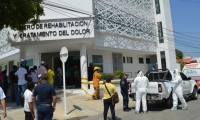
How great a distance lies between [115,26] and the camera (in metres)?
16.6

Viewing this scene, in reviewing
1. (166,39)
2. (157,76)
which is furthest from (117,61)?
(157,76)

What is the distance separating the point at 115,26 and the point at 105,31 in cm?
169

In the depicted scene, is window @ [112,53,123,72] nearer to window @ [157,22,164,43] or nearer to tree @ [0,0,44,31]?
window @ [157,22,164,43]

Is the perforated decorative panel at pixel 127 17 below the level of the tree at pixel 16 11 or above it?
above

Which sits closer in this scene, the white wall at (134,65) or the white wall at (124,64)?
the white wall at (124,64)

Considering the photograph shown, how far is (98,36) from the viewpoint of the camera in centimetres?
1513

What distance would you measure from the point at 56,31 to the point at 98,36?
13.3ft

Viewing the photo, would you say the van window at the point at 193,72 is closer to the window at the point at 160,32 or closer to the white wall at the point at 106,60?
the white wall at the point at 106,60

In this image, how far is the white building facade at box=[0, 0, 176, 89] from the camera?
12336 millimetres

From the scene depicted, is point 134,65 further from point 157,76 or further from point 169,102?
point 169,102

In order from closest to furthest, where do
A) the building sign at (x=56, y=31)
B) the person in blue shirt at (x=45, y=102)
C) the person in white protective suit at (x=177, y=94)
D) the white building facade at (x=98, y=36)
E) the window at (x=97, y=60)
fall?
the person in blue shirt at (x=45, y=102) → the person in white protective suit at (x=177, y=94) → the building sign at (x=56, y=31) → the white building facade at (x=98, y=36) → the window at (x=97, y=60)

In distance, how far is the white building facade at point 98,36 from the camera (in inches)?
486

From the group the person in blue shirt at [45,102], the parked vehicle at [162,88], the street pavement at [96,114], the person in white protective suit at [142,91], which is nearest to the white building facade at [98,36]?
the street pavement at [96,114]

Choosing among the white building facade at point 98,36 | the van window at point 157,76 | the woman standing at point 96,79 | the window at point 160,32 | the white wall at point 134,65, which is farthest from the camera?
the window at point 160,32
